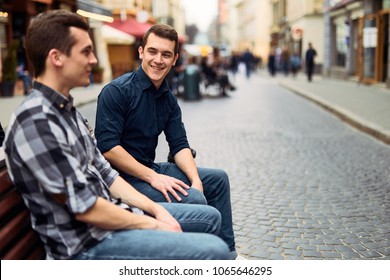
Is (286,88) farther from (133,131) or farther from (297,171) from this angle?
(133,131)

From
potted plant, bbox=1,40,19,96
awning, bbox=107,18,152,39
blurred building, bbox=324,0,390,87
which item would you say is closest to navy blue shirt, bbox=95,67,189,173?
potted plant, bbox=1,40,19,96

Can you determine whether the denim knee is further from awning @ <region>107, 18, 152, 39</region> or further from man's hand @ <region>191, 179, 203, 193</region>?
awning @ <region>107, 18, 152, 39</region>

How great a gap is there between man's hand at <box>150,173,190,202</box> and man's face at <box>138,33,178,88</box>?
0.59 metres

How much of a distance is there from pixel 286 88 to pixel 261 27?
188 ft

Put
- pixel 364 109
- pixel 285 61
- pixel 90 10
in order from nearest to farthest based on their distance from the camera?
pixel 364 109, pixel 90 10, pixel 285 61

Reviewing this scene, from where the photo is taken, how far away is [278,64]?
42.9 meters

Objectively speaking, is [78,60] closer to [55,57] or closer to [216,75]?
[55,57]

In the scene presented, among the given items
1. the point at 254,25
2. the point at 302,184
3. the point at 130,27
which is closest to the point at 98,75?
the point at 130,27

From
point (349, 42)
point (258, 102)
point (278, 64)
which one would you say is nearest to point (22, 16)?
point (258, 102)

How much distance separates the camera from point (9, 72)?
16.5 meters

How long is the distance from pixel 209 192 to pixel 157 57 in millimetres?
828

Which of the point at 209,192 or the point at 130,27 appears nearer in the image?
the point at 209,192

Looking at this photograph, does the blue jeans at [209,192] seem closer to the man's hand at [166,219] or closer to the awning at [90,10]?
the man's hand at [166,219]

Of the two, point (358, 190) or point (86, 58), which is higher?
point (86, 58)
